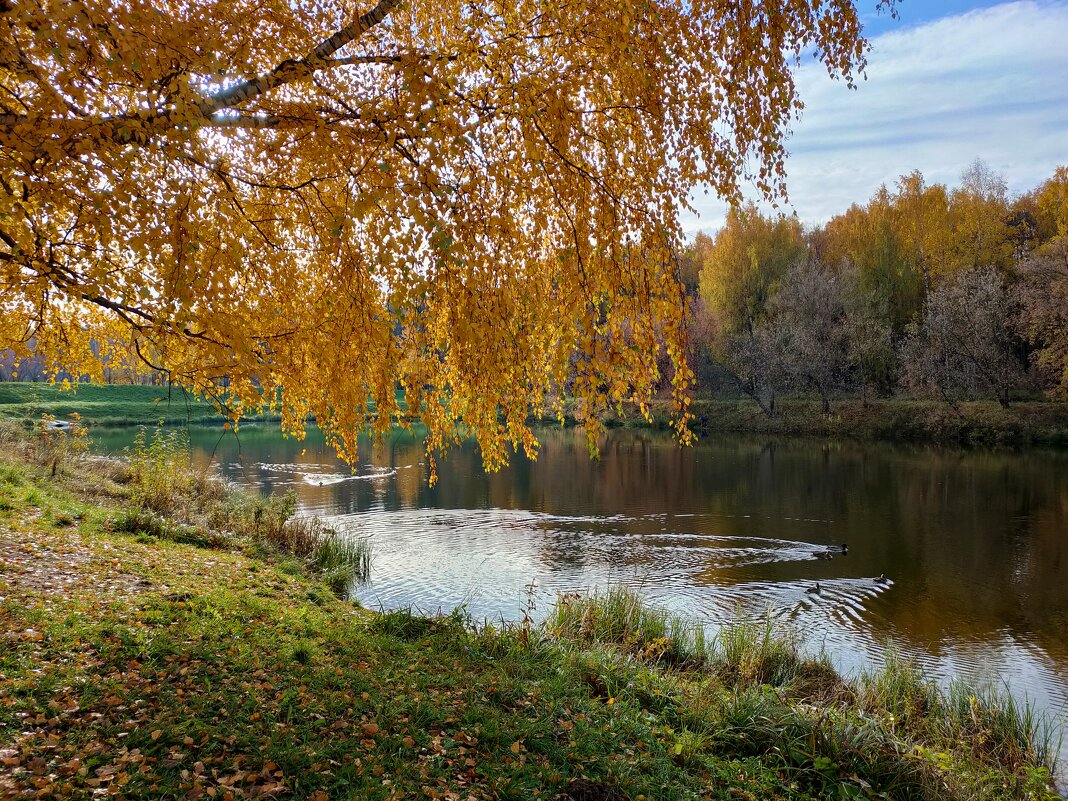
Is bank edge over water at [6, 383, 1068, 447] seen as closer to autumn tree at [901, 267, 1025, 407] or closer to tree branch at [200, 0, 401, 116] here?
autumn tree at [901, 267, 1025, 407]

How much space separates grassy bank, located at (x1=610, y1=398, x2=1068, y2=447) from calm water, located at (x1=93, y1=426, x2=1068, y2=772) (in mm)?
3989

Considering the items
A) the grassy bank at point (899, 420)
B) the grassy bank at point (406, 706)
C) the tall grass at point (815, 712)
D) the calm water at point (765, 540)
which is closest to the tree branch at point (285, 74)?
the calm water at point (765, 540)

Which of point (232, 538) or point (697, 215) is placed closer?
point (697, 215)

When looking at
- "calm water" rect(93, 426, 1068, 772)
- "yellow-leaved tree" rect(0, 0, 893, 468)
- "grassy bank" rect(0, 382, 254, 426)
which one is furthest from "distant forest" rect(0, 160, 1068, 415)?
"yellow-leaved tree" rect(0, 0, 893, 468)

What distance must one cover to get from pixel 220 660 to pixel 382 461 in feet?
72.0

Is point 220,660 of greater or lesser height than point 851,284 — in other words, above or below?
below

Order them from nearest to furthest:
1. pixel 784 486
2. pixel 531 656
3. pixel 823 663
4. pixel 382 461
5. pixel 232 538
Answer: pixel 531 656, pixel 823 663, pixel 232 538, pixel 784 486, pixel 382 461

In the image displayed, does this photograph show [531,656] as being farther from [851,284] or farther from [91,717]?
[851,284]

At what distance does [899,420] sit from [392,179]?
35638 millimetres

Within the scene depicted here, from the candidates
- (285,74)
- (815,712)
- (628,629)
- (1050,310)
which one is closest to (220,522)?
(628,629)

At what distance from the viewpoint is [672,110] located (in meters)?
4.46

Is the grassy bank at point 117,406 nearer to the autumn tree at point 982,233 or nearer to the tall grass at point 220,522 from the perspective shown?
the tall grass at point 220,522

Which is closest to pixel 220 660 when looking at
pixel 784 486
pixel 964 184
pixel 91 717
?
pixel 91 717

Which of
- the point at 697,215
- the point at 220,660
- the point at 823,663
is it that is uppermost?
the point at 697,215
